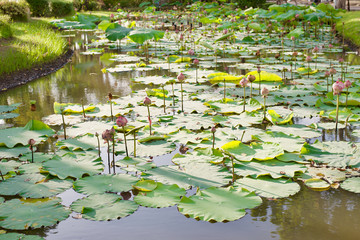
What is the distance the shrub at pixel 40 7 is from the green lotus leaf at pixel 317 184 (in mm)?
15775

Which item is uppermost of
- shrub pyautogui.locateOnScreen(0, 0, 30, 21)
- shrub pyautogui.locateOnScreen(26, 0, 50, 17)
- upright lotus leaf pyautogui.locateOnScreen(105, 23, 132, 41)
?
shrub pyautogui.locateOnScreen(26, 0, 50, 17)

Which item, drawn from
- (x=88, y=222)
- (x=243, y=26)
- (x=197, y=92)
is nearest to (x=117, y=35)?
(x=197, y=92)

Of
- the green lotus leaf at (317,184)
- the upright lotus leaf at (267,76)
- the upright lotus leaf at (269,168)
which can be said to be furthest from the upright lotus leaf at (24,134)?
the upright lotus leaf at (267,76)

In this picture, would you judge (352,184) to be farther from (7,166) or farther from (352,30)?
(352,30)

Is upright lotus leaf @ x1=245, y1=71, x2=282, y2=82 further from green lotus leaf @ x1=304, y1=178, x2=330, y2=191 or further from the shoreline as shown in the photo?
the shoreline

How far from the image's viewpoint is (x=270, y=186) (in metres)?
2.36

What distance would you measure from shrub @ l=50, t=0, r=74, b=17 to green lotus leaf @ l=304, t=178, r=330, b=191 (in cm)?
1594

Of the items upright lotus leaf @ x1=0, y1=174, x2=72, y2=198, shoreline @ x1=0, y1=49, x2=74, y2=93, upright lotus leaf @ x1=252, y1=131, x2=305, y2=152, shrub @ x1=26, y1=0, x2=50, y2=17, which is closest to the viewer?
upright lotus leaf @ x1=0, y1=174, x2=72, y2=198

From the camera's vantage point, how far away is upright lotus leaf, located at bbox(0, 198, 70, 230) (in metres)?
2.01

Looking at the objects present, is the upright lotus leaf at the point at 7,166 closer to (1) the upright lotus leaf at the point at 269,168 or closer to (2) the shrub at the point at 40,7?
(1) the upright lotus leaf at the point at 269,168

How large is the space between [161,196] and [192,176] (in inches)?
12.5

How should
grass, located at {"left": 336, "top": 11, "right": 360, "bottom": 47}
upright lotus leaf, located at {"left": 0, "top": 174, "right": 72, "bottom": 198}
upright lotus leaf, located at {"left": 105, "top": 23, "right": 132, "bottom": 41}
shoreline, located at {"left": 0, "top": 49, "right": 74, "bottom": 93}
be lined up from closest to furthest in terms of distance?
upright lotus leaf, located at {"left": 0, "top": 174, "right": 72, "bottom": 198}, shoreline, located at {"left": 0, "top": 49, "right": 74, "bottom": 93}, upright lotus leaf, located at {"left": 105, "top": 23, "right": 132, "bottom": 41}, grass, located at {"left": 336, "top": 11, "right": 360, "bottom": 47}

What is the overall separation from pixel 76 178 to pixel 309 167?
1599mm

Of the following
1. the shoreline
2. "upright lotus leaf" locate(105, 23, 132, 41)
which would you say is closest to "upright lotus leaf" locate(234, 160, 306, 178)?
the shoreline
